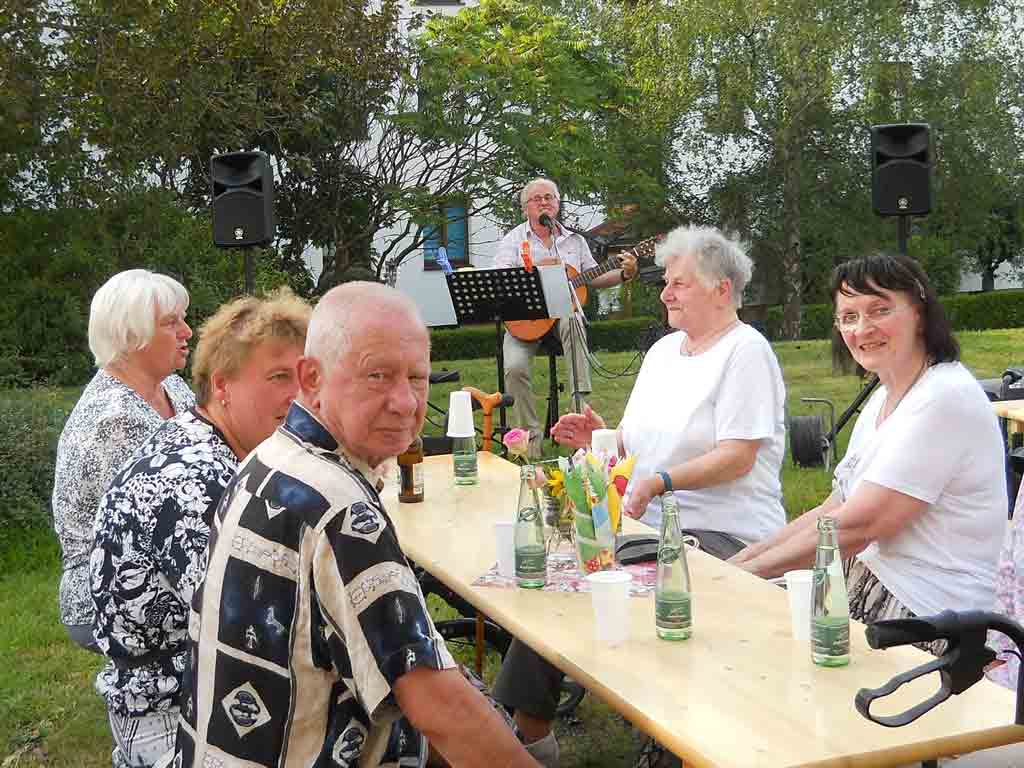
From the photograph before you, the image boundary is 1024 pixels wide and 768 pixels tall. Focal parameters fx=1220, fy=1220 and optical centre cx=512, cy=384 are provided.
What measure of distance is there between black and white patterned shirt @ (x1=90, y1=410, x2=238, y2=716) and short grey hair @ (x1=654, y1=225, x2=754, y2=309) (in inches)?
82.1

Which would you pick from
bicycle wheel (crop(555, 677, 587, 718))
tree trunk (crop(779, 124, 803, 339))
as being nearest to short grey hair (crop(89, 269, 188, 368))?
bicycle wheel (crop(555, 677, 587, 718))

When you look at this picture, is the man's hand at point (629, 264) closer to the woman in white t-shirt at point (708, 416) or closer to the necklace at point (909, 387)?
the woman in white t-shirt at point (708, 416)

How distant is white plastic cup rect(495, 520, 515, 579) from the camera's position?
2.98 meters

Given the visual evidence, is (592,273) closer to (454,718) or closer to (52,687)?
(52,687)

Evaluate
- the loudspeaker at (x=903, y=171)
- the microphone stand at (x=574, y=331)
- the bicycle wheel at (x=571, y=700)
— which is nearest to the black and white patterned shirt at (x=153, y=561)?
the bicycle wheel at (x=571, y=700)

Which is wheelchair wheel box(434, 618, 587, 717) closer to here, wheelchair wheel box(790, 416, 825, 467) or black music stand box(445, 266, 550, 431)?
black music stand box(445, 266, 550, 431)

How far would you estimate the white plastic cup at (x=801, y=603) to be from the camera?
237 centimetres

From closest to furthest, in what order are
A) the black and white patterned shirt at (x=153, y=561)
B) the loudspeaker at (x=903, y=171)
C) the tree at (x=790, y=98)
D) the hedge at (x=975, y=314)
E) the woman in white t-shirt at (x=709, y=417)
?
the black and white patterned shirt at (x=153, y=561) < the woman in white t-shirt at (x=709, y=417) < the loudspeaker at (x=903, y=171) < the tree at (x=790, y=98) < the hedge at (x=975, y=314)

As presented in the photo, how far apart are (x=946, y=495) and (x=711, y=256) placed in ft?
4.60

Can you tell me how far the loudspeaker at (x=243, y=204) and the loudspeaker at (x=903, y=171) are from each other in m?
4.00

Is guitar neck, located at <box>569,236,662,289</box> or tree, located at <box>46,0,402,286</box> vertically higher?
tree, located at <box>46,0,402,286</box>

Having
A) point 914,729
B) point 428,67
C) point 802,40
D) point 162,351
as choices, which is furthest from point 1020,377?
point 802,40

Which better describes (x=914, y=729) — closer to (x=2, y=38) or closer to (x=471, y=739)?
(x=471, y=739)

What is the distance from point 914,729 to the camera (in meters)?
1.96
